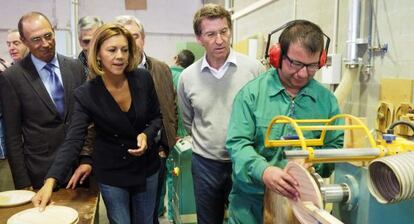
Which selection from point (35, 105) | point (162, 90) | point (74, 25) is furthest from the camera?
point (74, 25)

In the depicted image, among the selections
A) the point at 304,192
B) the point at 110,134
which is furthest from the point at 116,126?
the point at 304,192

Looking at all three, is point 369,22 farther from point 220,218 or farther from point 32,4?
point 32,4

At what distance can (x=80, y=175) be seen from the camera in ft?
5.32

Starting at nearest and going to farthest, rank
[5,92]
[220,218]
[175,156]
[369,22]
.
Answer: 1. [5,92]
2. [220,218]
3. [369,22]
4. [175,156]

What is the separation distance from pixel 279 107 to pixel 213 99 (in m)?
0.57

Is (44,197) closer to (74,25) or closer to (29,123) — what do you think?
(29,123)

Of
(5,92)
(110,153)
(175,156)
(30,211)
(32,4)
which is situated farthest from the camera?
(32,4)

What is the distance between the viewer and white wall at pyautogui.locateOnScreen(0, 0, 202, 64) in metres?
5.79

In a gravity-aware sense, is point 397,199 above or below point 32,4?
below

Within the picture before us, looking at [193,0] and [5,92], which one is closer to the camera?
[5,92]

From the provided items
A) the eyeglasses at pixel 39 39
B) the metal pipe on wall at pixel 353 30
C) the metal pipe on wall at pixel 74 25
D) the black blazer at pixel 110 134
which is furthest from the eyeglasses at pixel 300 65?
the metal pipe on wall at pixel 74 25

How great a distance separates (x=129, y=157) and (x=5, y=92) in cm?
69

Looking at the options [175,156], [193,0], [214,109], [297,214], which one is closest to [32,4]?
[193,0]

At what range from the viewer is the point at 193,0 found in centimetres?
648
